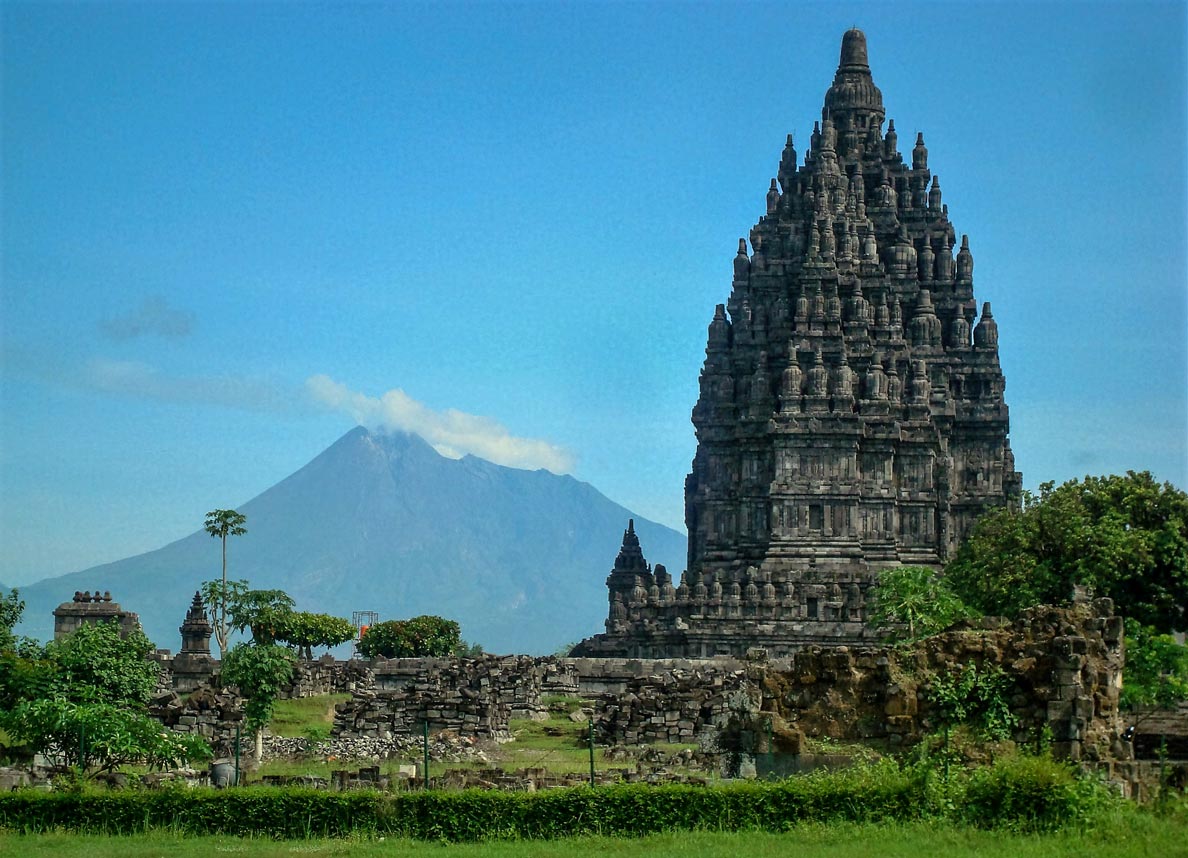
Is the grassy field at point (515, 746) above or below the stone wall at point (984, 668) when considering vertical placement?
below

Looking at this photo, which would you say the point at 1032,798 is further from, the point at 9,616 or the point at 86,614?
the point at 86,614

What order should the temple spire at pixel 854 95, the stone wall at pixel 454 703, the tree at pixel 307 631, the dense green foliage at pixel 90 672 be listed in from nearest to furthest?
the dense green foliage at pixel 90 672
the stone wall at pixel 454 703
the tree at pixel 307 631
the temple spire at pixel 854 95

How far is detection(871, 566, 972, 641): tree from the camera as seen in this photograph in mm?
61875

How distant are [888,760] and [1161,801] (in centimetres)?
505

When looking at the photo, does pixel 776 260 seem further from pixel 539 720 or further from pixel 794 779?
pixel 794 779

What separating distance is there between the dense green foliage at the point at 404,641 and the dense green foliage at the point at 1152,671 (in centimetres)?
4156

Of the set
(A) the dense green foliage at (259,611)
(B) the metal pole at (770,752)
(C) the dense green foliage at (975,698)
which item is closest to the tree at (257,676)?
(B) the metal pole at (770,752)

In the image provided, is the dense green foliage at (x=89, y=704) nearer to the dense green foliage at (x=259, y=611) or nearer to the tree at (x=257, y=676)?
the tree at (x=257, y=676)

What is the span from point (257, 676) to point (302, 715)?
952 cm

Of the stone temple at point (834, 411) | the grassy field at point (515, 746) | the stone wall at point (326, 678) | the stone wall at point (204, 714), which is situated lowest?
the grassy field at point (515, 746)

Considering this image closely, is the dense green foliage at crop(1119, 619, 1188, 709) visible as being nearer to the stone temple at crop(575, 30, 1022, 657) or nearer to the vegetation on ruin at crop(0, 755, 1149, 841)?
the vegetation on ruin at crop(0, 755, 1149, 841)

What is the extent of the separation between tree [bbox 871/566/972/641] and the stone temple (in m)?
10.7

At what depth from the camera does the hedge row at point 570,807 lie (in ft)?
116

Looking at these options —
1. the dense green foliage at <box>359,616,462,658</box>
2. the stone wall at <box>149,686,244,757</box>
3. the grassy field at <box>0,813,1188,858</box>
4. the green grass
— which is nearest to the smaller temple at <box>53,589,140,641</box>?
the dense green foliage at <box>359,616,462,658</box>
